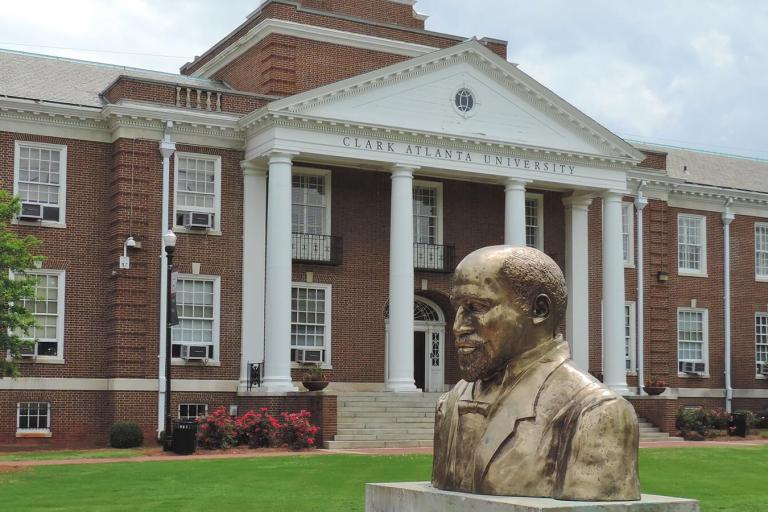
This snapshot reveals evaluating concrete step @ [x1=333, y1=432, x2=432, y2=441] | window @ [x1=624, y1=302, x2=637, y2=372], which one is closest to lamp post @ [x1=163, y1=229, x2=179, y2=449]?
concrete step @ [x1=333, y1=432, x2=432, y2=441]

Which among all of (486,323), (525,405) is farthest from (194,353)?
(525,405)

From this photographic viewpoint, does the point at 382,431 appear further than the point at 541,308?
Yes

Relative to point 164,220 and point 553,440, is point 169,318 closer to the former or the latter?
point 164,220

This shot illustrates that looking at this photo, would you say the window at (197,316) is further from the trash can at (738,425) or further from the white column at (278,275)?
the trash can at (738,425)

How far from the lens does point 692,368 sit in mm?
44438

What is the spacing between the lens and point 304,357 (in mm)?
35750

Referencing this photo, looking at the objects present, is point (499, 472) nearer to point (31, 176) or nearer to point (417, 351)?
point (31, 176)

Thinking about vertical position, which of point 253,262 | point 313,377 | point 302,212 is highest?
point 302,212

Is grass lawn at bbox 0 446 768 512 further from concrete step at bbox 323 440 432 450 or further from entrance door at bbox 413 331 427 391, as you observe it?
entrance door at bbox 413 331 427 391

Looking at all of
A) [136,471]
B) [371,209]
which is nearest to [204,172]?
[371,209]

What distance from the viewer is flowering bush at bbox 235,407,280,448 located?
96.7 ft

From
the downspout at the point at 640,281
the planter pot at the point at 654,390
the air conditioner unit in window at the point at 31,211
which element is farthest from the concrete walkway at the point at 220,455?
the downspout at the point at 640,281

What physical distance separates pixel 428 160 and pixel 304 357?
6.85 m

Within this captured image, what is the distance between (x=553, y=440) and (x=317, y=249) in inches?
1163
